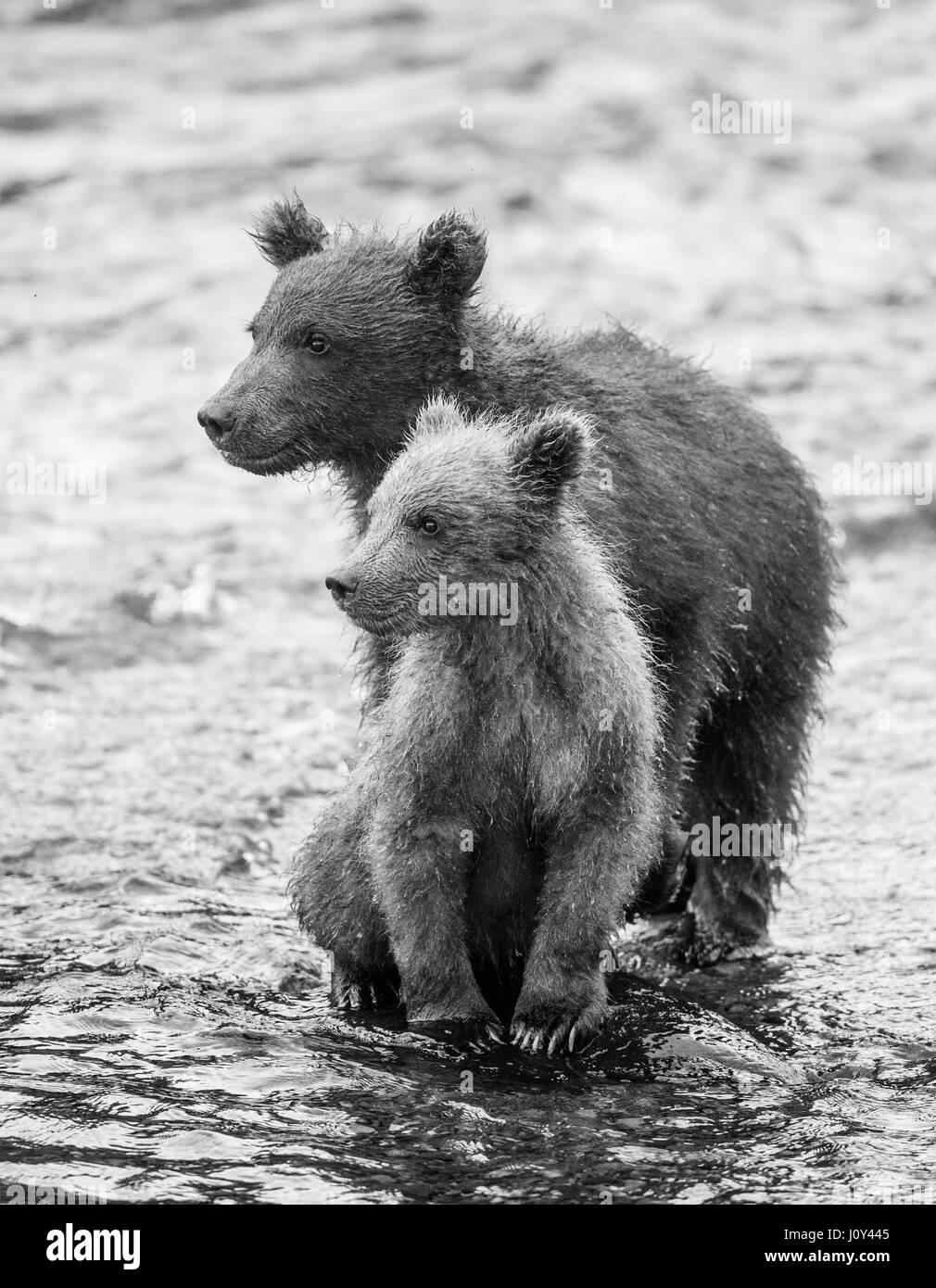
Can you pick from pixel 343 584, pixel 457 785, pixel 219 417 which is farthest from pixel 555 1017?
pixel 219 417

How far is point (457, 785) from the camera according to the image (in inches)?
328

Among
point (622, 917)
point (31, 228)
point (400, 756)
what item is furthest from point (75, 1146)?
point (31, 228)

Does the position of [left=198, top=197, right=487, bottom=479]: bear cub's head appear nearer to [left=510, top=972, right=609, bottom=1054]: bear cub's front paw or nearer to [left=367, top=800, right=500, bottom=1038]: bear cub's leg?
[left=367, top=800, right=500, bottom=1038]: bear cub's leg

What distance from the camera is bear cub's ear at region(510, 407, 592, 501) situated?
8.21 metres

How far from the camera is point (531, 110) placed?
2516 centimetres

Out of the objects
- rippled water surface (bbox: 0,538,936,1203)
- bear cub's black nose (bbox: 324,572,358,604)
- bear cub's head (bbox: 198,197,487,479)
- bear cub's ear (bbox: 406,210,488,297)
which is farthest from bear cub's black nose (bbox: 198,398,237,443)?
rippled water surface (bbox: 0,538,936,1203)

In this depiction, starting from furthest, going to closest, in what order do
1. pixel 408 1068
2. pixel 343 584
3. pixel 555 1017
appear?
pixel 555 1017 → pixel 408 1068 → pixel 343 584

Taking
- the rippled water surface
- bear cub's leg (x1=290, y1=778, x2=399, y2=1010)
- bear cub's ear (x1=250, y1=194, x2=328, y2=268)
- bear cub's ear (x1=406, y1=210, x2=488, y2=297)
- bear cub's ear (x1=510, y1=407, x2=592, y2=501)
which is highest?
bear cub's ear (x1=250, y1=194, x2=328, y2=268)

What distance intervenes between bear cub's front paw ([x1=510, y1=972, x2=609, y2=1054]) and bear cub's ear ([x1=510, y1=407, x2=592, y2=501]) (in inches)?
79.6

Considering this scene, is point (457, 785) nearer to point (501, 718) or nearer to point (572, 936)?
point (501, 718)

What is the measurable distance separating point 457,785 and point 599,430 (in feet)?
7.31

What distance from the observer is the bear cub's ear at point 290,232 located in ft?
33.5

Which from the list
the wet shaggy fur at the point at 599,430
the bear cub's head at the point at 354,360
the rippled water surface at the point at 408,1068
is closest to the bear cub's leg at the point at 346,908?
the rippled water surface at the point at 408,1068

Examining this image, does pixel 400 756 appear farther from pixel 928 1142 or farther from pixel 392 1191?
pixel 928 1142
